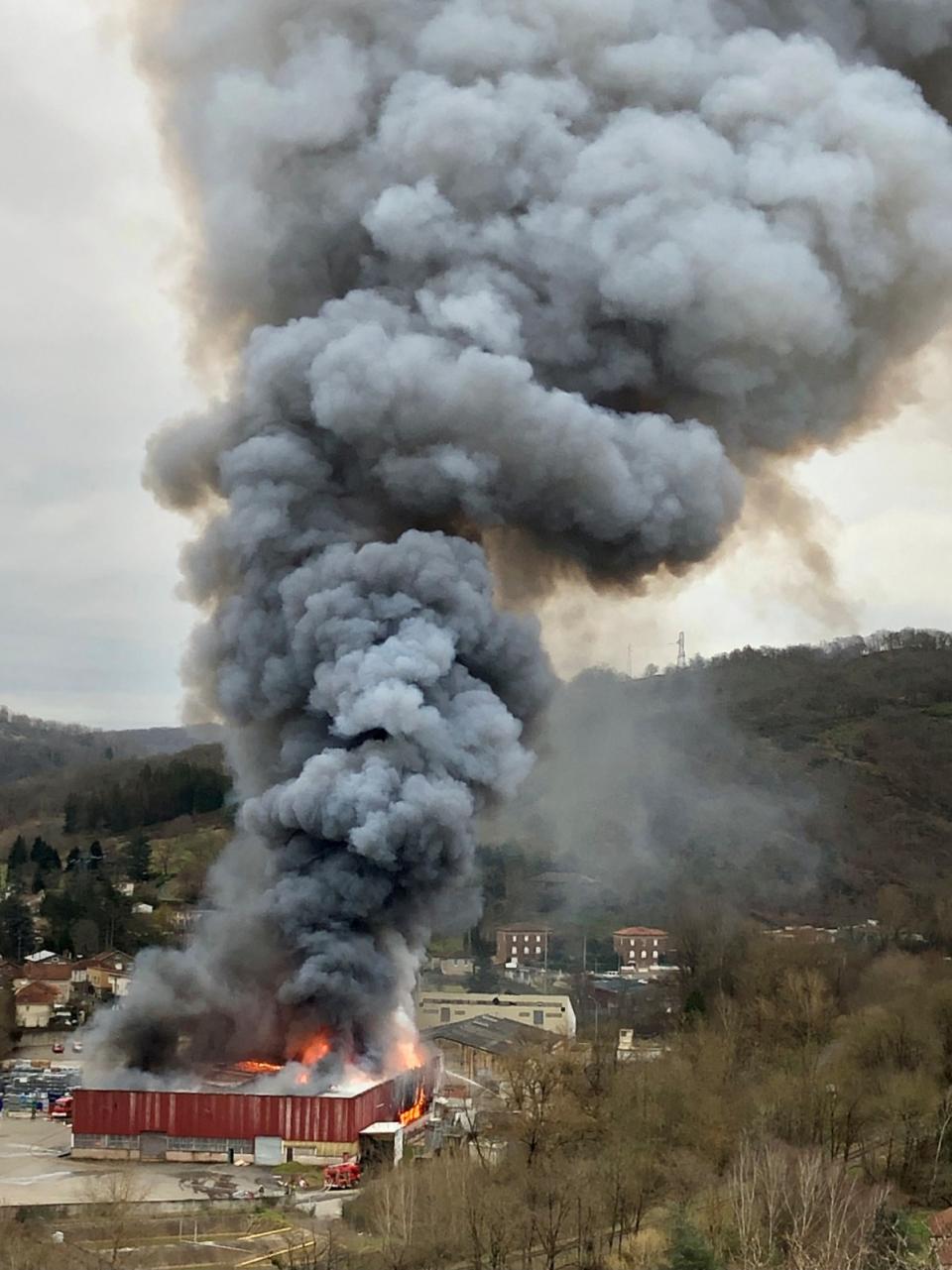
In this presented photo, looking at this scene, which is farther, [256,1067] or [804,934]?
[804,934]

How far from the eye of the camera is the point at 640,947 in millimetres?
83938

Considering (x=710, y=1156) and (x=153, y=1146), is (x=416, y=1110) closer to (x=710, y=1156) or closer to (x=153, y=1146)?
(x=153, y=1146)

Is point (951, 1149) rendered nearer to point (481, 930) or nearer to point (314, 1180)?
point (314, 1180)

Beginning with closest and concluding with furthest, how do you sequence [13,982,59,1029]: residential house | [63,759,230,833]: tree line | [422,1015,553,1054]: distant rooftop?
[422,1015,553,1054]: distant rooftop < [13,982,59,1029]: residential house < [63,759,230,833]: tree line

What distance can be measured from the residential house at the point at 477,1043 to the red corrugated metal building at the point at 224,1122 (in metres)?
12.7

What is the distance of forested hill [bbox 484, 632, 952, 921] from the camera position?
301ft

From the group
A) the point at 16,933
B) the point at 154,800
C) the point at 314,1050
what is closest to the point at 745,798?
Answer: the point at 154,800

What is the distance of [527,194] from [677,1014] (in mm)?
32781

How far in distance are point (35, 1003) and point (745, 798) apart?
165 ft

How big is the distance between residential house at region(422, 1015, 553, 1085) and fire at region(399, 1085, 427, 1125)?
7.78 m

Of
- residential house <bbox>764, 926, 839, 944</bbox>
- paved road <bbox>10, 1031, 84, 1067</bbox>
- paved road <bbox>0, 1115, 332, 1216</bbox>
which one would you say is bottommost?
paved road <bbox>0, 1115, 332, 1216</bbox>

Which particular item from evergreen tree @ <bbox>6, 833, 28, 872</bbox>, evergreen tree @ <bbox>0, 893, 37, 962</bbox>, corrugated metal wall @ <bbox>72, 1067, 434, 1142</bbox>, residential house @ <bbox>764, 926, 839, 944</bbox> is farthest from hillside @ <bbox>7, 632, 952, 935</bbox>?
corrugated metal wall @ <bbox>72, 1067, 434, 1142</bbox>

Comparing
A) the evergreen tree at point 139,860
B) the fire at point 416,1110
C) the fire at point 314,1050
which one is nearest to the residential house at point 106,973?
the evergreen tree at point 139,860

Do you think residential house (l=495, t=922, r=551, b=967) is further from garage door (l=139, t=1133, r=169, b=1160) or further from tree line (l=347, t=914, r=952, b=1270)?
garage door (l=139, t=1133, r=169, b=1160)
